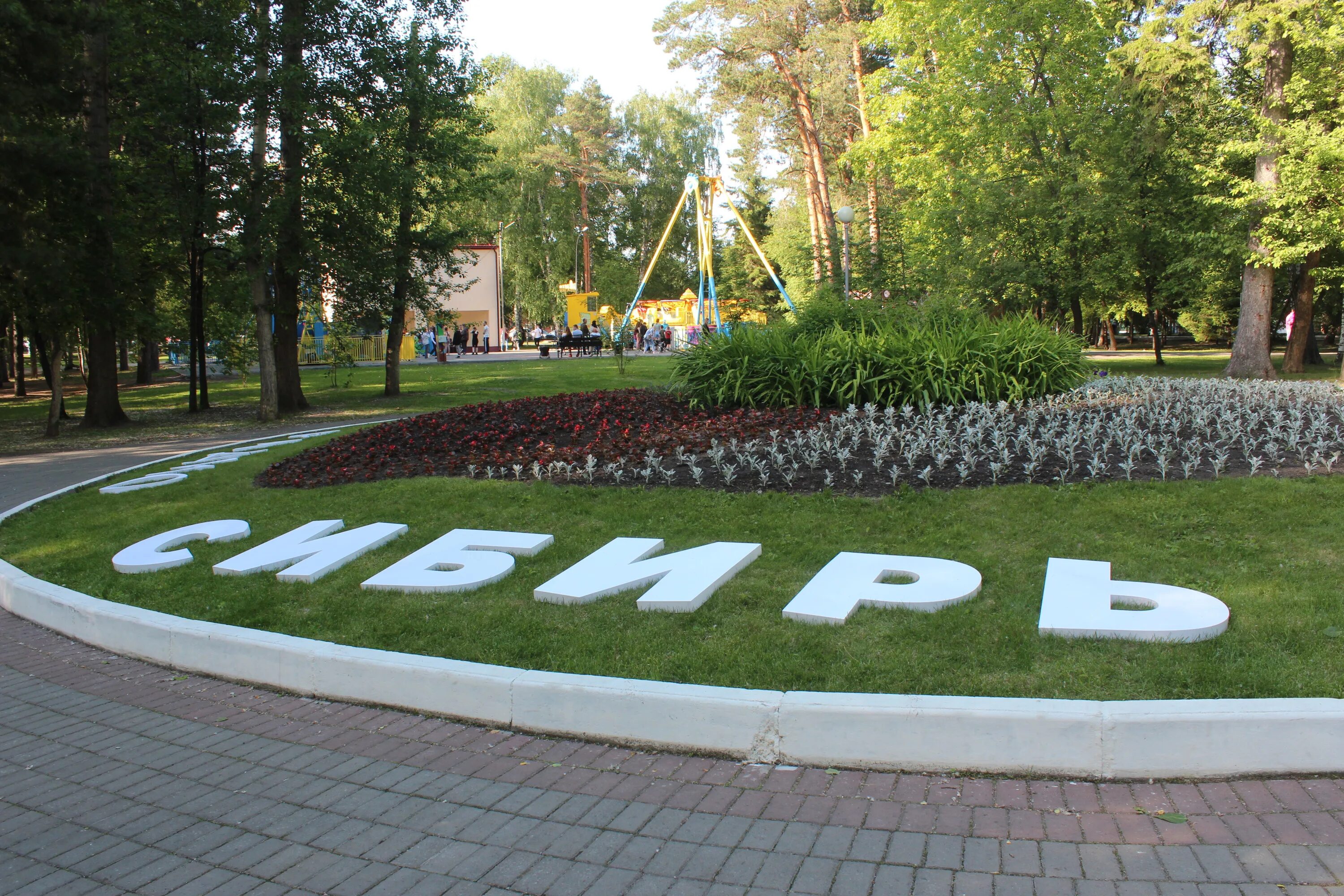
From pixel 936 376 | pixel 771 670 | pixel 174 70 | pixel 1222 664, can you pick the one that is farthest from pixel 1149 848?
pixel 174 70

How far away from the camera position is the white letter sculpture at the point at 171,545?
727 centimetres

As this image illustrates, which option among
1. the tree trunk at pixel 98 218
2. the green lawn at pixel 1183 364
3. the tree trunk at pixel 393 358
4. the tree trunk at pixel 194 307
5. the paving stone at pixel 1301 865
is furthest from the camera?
the tree trunk at pixel 393 358

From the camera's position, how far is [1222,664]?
4281 millimetres

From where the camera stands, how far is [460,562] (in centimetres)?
668

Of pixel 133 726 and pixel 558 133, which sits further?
pixel 558 133

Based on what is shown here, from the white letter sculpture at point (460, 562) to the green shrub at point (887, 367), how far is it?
4881 mm

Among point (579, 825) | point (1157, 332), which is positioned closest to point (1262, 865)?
point (579, 825)

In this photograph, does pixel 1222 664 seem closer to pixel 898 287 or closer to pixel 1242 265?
pixel 898 287

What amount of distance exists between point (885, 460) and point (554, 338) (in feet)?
154

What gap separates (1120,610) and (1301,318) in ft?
80.9

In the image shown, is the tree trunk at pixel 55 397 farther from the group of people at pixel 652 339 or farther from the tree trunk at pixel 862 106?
the group of people at pixel 652 339

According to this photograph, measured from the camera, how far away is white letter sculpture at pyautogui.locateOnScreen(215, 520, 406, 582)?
677 cm

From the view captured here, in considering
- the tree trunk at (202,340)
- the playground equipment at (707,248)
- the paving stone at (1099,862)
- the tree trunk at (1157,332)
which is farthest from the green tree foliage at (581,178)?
the paving stone at (1099,862)

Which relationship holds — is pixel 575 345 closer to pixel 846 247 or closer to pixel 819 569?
pixel 846 247
